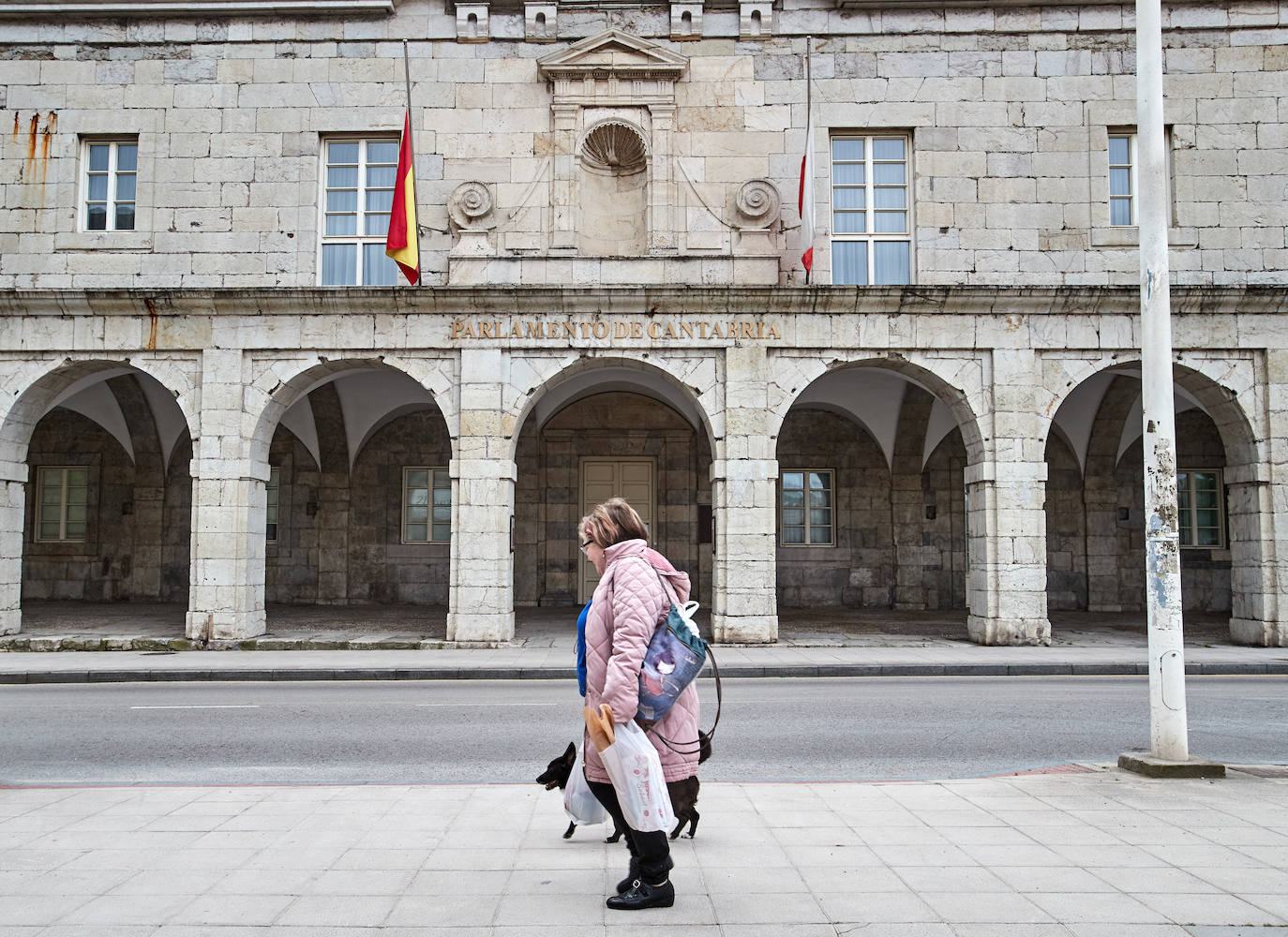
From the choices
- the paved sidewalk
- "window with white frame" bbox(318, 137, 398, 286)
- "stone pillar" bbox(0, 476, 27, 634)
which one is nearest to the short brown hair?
the paved sidewalk

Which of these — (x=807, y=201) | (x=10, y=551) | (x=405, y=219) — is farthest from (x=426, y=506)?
(x=807, y=201)

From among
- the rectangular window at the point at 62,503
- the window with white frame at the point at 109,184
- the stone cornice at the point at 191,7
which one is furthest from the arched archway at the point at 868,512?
the rectangular window at the point at 62,503

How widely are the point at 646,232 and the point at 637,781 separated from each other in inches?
532

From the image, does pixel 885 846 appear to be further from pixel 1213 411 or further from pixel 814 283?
pixel 1213 411

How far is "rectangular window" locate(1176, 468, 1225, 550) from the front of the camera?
22.2m

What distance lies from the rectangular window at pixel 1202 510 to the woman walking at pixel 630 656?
70.3 feet

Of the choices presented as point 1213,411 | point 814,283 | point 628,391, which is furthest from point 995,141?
point 628,391

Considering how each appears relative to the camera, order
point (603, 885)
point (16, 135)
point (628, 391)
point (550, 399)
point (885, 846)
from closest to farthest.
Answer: point (603, 885) → point (885, 846) → point (16, 135) → point (550, 399) → point (628, 391)

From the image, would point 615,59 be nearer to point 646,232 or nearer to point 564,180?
point 564,180

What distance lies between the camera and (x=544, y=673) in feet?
41.8

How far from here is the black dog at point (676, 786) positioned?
4.58 metres

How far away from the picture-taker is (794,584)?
22.2 m

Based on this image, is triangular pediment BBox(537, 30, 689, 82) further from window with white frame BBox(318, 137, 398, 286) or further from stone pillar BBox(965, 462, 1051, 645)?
stone pillar BBox(965, 462, 1051, 645)

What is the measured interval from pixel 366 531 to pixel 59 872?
58.7 feet
